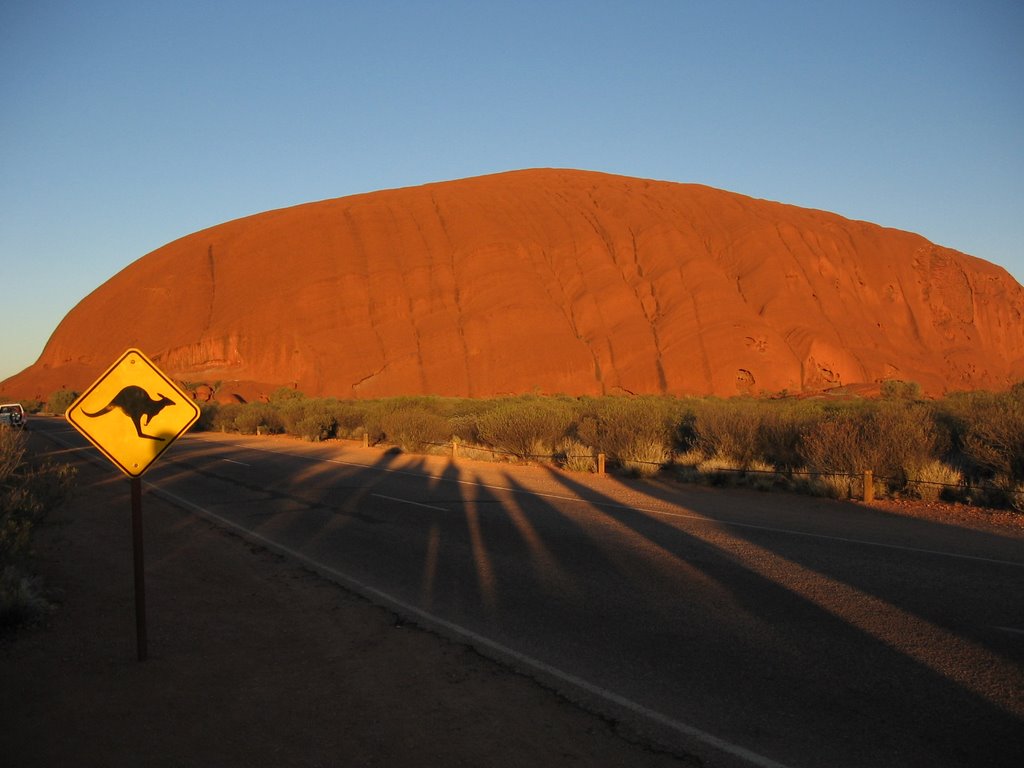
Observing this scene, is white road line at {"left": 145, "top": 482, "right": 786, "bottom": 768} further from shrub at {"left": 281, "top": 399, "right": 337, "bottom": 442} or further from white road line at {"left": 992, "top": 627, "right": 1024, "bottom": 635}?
shrub at {"left": 281, "top": 399, "right": 337, "bottom": 442}

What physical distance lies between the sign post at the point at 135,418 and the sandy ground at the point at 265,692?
25.6 inches

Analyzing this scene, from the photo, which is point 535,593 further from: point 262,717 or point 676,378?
point 676,378

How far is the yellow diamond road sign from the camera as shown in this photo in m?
5.56

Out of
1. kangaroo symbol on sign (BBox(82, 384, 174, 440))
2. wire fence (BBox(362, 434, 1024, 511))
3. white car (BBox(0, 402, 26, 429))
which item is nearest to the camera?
kangaroo symbol on sign (BBox(82, 384, 174, 440))

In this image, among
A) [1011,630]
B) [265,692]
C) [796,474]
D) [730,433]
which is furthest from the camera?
[730,433]

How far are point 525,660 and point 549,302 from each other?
199 ft

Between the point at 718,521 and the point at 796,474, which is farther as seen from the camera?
the point at 796,474

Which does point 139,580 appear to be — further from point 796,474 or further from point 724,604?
point 796,474

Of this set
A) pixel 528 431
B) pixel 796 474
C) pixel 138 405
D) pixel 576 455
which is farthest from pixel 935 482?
pixel 138 405

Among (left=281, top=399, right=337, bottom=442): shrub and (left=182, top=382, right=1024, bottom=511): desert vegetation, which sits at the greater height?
(left=281, top=399, right=337, bottom=442): shrub

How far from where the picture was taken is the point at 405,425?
28.9 metres

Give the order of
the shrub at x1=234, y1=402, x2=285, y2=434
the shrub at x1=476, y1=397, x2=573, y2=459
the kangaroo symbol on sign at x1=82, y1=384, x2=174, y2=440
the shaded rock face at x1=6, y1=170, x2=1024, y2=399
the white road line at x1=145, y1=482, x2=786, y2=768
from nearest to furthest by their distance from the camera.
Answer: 1. the white road line at x1=145, y1=482, x2=786, y2=768
2. the kangaroo symbol on sign at x1=82, y1=384, x2=174, y2=440
3. the shrub at x1=476, y1=397, x2=573, y2=459
4. the shrub at x1=234, y1=402, x2=285, y2=434
5. the shaded rock face at x1=6, y1=170, x2=1024, y2=399

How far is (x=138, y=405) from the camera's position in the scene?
5.80 m

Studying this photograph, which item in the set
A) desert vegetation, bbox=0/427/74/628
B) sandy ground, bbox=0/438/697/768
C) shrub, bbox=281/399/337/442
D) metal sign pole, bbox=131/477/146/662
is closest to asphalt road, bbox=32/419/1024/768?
sandy ground, bbox=0/438/697/768
